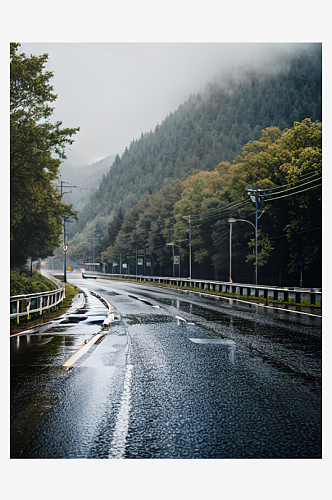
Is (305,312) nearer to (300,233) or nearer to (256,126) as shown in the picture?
(300,233)

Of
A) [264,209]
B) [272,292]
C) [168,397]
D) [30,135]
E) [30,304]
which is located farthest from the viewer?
[264,209]

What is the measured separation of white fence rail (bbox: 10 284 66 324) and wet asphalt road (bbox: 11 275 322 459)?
3.91 m

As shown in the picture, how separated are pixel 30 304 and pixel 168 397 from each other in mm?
12080

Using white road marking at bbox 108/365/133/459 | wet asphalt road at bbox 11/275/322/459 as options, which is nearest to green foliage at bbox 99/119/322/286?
wet asphalt road at bbox 11/275/322/459

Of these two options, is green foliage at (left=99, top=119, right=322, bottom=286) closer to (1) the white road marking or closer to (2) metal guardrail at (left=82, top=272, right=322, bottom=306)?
(2) metal guardrail at (left=82, top=272, right=322, bottom=306)

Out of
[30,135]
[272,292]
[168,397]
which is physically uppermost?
[30,135]

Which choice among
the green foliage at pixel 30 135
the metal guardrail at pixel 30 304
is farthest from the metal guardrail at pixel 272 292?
the green foliage at pixel 30 135

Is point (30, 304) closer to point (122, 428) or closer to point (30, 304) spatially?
point (30, 304)

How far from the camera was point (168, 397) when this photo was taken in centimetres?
609

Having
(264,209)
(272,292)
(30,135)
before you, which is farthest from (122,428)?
(264,209)

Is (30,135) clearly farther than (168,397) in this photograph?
Yes

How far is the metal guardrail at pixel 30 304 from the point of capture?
50.5ft

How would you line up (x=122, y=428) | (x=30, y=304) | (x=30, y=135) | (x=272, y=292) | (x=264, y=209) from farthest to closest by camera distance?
(x=264, y=209)
(x=30, y=135)
(x=272, y=292)
(x=30, y=304)
(x=122, y=428)

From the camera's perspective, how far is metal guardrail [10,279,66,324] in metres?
15.4
